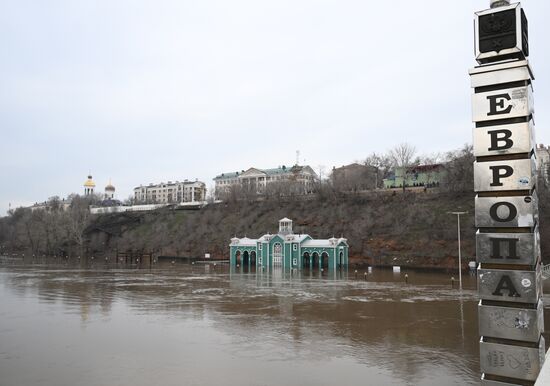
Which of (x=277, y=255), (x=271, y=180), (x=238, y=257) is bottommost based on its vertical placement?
(x=238, y=257)

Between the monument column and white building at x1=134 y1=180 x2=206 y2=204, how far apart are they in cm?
15254

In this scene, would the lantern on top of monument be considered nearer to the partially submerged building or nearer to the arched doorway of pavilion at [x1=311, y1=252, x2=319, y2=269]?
the arched doorway of pavilion at [x1=311, y1=252, x2=319, y2=269]

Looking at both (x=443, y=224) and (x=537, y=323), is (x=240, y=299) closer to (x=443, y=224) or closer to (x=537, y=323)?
(x=537, y=323)

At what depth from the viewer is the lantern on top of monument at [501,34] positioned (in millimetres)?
8039

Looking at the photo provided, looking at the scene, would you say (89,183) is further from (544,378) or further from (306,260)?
(544,378)

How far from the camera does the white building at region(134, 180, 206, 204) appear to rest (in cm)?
16275

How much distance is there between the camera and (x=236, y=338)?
58.6 feet

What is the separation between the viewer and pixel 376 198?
264 feet

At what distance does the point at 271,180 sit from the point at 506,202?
127 m

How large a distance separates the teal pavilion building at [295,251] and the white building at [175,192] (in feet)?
313

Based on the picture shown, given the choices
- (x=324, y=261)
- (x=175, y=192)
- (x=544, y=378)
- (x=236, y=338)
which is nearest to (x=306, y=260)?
(x=324, y=261)

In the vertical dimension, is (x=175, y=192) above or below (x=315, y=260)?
above

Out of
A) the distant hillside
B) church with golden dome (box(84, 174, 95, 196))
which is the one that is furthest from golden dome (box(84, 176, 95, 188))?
the distant hillside

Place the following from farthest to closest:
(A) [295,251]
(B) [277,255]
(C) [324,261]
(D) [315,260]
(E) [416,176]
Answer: (E) [416,176] < (D) [315,260] < (C) [324,261] < (B) [277,255] < (A) [295,251]
